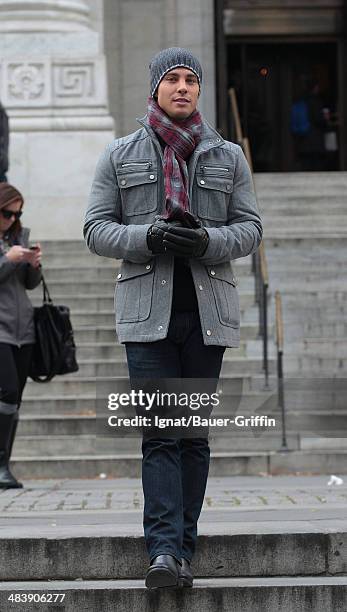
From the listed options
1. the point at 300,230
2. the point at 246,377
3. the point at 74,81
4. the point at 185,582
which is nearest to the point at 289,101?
the point at 74,81

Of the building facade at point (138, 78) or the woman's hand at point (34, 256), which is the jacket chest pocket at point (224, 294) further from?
the building facade at point (138, 78)

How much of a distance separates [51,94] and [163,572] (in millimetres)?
13388

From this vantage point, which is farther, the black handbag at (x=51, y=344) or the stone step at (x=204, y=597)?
the black handbag at (x=51, y=344)

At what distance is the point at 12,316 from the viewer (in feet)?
31.4

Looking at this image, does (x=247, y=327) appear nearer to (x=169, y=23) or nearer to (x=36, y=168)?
(x=36, y=168)

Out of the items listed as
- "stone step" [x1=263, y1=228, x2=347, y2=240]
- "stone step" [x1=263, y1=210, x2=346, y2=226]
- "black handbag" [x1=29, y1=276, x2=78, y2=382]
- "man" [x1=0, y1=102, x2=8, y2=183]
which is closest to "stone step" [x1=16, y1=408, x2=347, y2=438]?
"black handbag" [x1=29, y1=276, x2=78, y2=382]

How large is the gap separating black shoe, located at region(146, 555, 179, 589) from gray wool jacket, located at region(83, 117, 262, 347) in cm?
78

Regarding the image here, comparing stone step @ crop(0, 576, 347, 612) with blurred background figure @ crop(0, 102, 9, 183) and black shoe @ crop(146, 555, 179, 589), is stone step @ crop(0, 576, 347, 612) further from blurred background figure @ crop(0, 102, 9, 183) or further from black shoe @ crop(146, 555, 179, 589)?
blurred background figure @ crop(0, 102, 9, 183)

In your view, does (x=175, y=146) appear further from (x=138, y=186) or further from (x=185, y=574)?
(x=185, y=574)

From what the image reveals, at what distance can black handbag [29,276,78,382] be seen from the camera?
9.68m

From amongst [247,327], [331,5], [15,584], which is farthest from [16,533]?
[331,5]

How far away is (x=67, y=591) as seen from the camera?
612 centimetres

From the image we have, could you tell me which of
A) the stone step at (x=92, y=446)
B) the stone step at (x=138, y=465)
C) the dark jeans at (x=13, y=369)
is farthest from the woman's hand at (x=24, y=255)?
the stone step at (x=92, y=446)

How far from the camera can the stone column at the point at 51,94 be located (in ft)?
59.7
